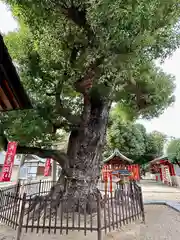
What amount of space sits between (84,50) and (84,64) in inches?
15.6

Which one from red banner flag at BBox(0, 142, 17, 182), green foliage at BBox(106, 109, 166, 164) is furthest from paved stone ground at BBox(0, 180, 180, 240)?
green foliage at BBox(106, 109, 166, 164)

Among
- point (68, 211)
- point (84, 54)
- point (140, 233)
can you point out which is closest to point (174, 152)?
point (140, 233)

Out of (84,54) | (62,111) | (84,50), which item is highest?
(84,50)

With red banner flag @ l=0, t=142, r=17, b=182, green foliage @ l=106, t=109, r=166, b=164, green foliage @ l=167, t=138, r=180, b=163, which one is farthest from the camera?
green foliage @ l=106, t=109, r=166, b=164

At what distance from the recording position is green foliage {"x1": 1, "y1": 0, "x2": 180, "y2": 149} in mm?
3273

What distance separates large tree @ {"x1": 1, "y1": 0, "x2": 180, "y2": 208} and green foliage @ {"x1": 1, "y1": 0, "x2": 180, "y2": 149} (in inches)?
0.7

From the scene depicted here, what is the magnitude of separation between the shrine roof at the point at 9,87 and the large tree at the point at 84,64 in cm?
105

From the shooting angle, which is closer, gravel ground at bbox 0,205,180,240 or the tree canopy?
the tree canopy

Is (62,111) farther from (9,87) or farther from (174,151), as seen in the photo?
(174,151)

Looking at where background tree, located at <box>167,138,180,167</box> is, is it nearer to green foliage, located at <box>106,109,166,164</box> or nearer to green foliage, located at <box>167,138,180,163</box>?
green foliage, located at <box>167,138,180,163</box>

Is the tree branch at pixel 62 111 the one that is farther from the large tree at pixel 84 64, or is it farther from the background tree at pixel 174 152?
the background tree at pixel 174 152

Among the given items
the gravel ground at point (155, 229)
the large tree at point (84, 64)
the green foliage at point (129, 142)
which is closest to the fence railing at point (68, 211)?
the gravel ground at point (155, 229)

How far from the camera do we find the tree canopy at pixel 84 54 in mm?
3312

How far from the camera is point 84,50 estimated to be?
423 cm
